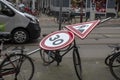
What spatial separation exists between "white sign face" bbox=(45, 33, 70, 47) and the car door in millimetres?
6341

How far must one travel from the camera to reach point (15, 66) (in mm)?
6789

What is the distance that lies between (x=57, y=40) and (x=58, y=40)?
25mm

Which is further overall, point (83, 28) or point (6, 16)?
point (6, 16)

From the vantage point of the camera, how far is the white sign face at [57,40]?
687 centimetres

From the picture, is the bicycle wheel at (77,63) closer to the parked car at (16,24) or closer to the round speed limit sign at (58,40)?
the round speed limit sign at (58,40)

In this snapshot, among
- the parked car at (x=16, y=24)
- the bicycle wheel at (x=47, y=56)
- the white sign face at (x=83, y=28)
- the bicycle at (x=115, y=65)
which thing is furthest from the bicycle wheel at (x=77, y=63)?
the parked car at (x=16, y=24)

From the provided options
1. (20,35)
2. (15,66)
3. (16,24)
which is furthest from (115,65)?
(16,24)

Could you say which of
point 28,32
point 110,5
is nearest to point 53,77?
point 28,32

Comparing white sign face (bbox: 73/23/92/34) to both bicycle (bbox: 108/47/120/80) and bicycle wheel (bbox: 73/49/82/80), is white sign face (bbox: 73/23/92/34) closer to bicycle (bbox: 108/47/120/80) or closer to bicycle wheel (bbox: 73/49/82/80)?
bicycle wheel (bbox: 73/49/82/80)

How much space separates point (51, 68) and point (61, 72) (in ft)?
1.46

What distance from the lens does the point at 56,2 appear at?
39656mm

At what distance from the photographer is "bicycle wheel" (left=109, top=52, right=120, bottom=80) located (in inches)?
A: 287

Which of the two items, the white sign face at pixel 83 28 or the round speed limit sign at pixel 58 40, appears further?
the white sign face at pixel 83 28

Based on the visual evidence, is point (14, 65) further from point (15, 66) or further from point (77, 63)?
point (77, 63)
